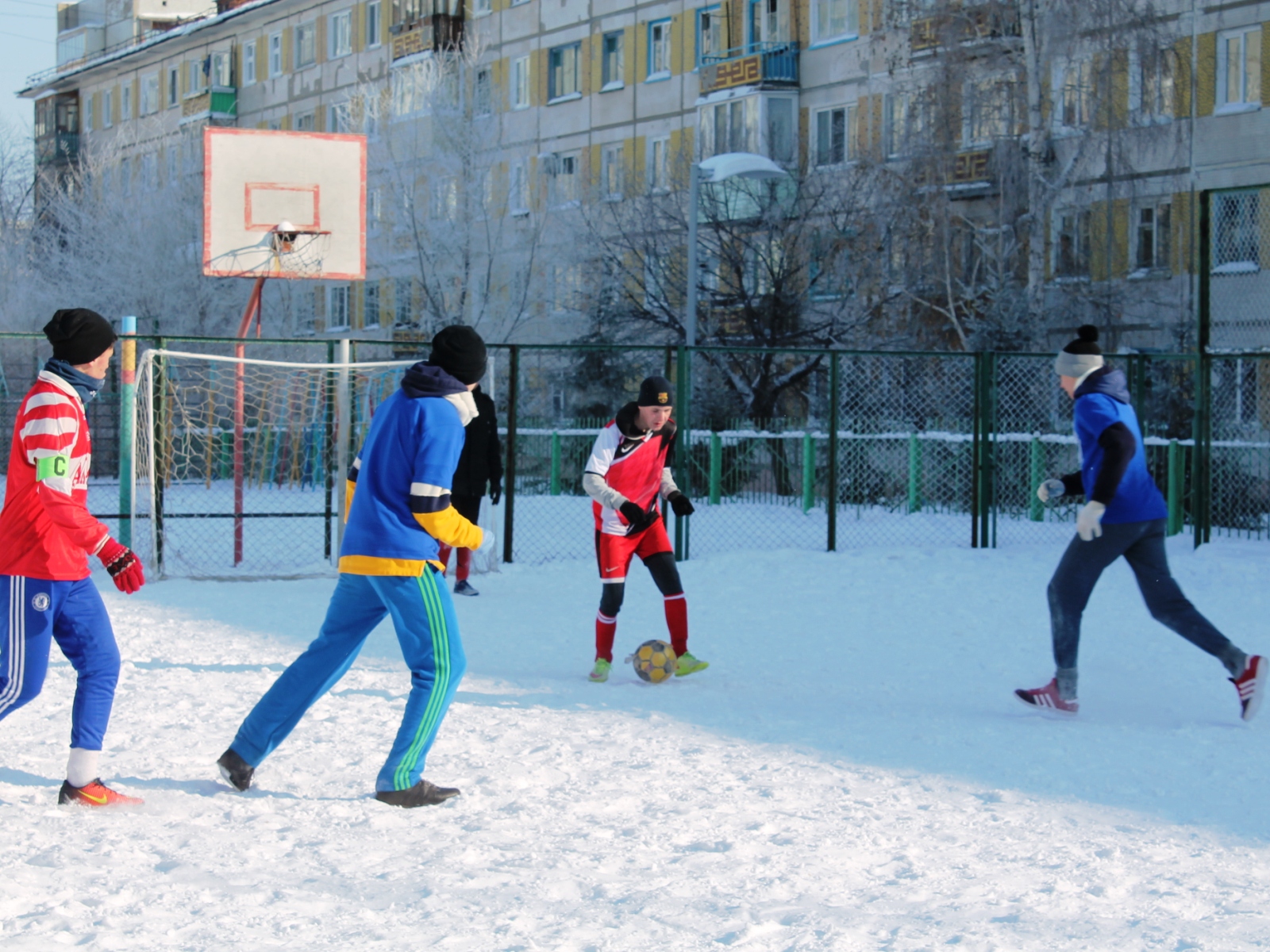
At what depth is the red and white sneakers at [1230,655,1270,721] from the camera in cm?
661

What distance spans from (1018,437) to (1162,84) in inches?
383

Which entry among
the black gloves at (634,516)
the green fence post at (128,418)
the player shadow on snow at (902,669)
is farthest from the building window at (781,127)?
the black gloves at (634,516)

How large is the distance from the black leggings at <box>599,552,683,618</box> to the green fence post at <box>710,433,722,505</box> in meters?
12.3

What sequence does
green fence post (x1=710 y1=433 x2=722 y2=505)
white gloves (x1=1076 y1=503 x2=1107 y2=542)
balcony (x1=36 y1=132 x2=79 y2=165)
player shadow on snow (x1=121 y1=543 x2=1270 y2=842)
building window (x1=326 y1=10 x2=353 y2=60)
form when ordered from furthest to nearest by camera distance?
balcony (x1=36 y1=132 x2=79 y2=165)
building window (x1=326 y1=10 x2=353 y2=60)
green fence post (x1=710 y1=433 x2=722 y2=505)
white gloves (x1=1076 y1=503 x2=1107 y2=542)
player shadow on snow (x1=121 y1=543 x2=1270 y2=842)

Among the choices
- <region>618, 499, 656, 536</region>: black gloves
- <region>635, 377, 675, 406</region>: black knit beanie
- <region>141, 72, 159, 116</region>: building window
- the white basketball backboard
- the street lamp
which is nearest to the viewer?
<region>618, 499, 656, 536</region>: black gloves

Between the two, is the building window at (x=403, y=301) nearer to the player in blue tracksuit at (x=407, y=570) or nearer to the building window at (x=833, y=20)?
the building window at (x=833, y=20)

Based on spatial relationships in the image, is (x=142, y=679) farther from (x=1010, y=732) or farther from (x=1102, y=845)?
(x=1102, y=845)

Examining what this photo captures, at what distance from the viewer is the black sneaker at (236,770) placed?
205 inches

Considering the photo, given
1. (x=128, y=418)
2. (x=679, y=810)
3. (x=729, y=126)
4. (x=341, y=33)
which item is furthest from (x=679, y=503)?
(x=341, y=33)

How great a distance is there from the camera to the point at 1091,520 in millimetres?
6613

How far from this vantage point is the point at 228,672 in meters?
7.85

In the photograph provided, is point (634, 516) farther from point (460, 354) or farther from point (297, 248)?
point (297, 248)

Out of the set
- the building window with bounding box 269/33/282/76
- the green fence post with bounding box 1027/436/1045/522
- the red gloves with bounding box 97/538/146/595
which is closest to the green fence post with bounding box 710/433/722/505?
the green fence post with bounding box 1027/436/1045/522

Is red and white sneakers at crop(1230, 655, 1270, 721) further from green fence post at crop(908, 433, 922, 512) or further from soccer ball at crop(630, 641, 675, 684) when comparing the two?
green fence post at crop(908, 433, 922, 512)
